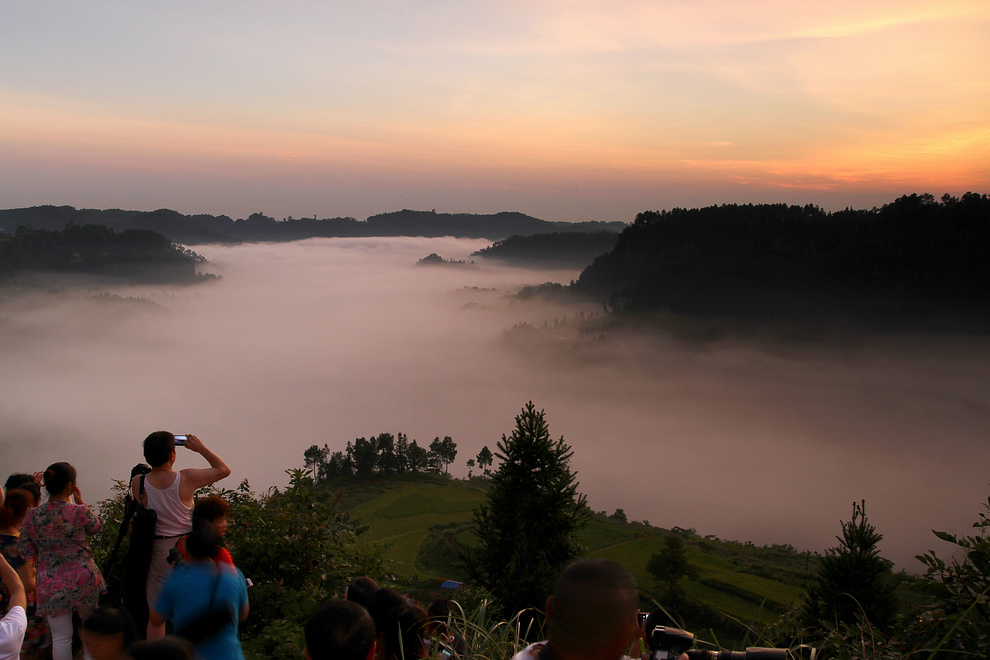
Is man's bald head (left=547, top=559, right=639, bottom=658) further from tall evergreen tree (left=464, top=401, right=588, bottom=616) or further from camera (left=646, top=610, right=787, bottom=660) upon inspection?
tall evergreen tree (left=464, top=401, right=588, bottom=616)

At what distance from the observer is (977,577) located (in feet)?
12.9

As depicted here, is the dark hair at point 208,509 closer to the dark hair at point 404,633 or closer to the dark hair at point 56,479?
the dark hair at point 404,633

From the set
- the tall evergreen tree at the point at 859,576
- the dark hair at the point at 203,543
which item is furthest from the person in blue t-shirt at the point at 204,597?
the tall evergreen tree at the point at 859,576

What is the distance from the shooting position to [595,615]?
7.48 ft

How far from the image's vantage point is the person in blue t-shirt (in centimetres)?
363

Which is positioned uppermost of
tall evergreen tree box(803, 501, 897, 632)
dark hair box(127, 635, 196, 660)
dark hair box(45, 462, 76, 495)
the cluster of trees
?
dark hair box(127, 635, 196, 660)

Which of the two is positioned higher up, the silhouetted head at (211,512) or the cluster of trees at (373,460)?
the silhouetted head at (211,512)

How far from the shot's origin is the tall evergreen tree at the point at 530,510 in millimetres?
18378

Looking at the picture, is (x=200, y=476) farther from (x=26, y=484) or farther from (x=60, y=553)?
(x=26, y=484)

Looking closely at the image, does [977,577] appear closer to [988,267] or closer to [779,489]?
[779,489]

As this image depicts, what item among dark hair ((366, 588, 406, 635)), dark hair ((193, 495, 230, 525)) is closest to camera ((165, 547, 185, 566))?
dark hair ((193, 495, 230, 525))

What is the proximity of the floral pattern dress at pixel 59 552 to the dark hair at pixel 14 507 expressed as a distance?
263 millimetres

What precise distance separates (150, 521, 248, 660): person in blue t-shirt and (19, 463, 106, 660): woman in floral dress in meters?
1.81

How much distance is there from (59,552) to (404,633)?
10.6 ft
